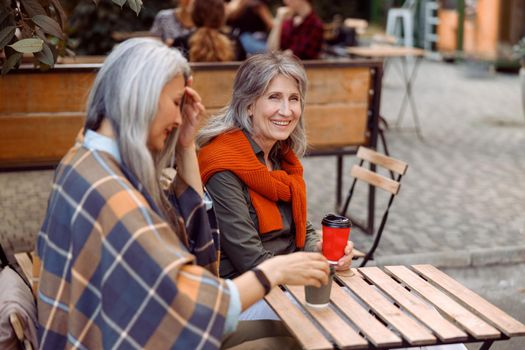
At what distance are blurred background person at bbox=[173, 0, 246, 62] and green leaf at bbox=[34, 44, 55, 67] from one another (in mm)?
2822

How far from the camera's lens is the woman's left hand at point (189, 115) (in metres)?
2.66

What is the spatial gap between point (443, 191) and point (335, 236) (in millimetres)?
4903

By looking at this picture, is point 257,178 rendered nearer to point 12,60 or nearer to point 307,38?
point 12,60

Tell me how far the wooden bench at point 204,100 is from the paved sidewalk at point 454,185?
2.04 ft

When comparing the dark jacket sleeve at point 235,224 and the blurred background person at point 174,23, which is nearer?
the dark jacket sleeve at point 235,224

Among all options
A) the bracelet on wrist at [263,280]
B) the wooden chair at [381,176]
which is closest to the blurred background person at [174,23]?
the wooden chair at [381,176]

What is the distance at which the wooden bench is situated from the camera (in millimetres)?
5082

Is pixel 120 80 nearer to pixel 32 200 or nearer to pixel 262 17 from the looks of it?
pixel 32 200

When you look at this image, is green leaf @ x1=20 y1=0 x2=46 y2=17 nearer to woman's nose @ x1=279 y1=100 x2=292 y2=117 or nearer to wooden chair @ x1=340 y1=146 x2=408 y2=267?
woman's nose @ x1=279 y1=100 x2=292 y2=117

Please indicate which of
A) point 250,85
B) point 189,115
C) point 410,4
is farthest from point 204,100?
point 410,4

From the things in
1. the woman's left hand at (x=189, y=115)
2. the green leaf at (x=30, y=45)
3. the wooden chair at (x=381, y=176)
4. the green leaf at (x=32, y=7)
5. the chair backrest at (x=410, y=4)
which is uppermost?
the green leaf at (x=32, y=7)

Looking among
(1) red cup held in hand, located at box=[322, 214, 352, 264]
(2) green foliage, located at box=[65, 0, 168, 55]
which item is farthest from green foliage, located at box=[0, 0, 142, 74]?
(2) green foliage, located at box=[65, 0, 168, 55]

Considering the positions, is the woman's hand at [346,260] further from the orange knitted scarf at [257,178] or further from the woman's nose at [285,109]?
the woman's nose at [285,109]

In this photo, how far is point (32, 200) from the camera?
23.7ft
